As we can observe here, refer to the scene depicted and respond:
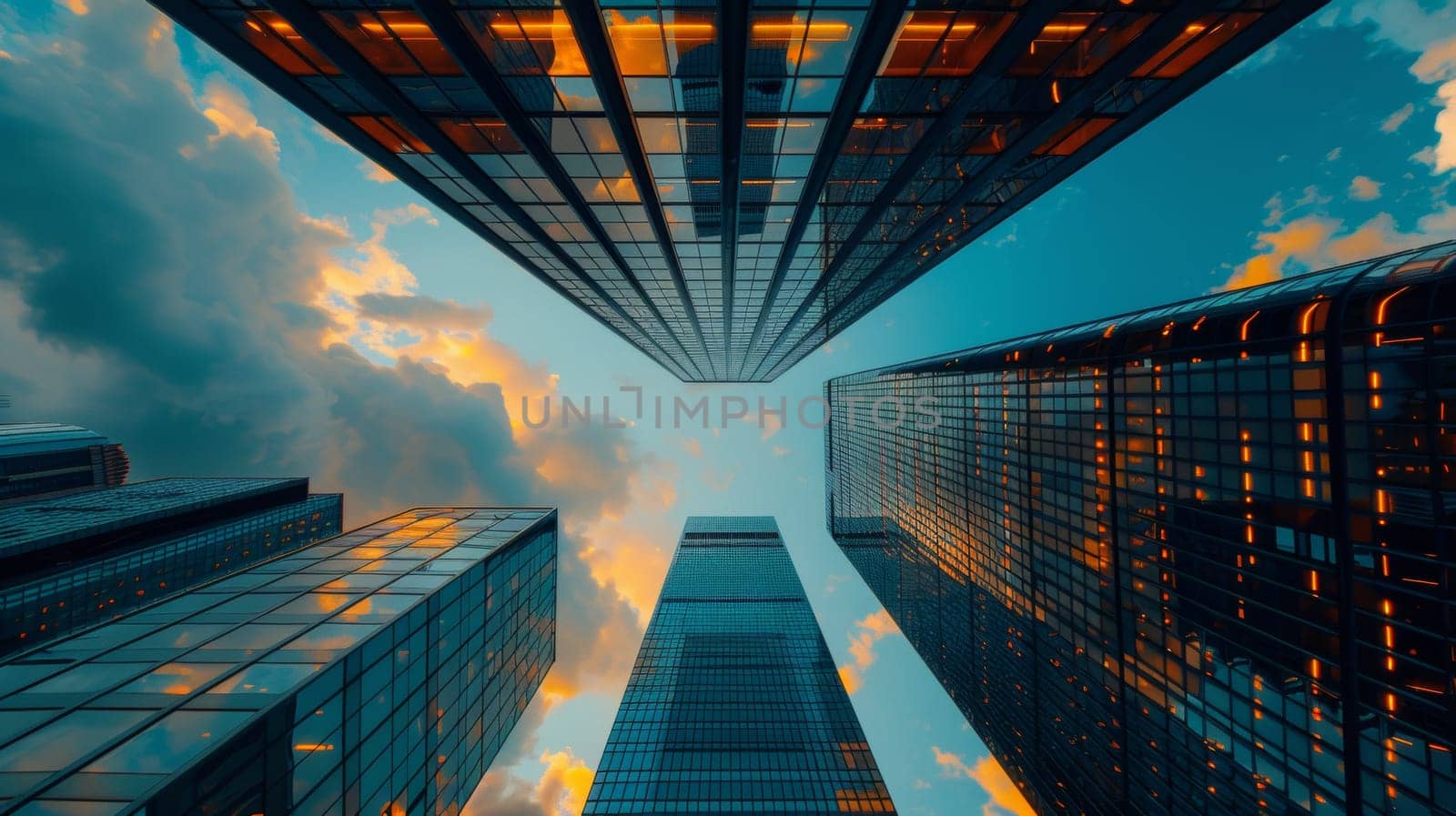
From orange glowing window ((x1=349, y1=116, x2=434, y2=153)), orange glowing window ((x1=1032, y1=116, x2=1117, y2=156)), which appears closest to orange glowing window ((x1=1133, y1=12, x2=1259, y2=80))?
orange glowing window ((x1=1032, y1=116, x2=1117, y2=156))

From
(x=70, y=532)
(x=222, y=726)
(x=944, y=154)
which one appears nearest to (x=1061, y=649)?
(x=944, y=154)

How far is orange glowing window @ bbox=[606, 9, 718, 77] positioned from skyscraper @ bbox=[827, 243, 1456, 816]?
83.4ft

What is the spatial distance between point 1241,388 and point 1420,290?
275 inches

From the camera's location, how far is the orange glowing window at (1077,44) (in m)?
13.1

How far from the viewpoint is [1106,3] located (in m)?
12.6

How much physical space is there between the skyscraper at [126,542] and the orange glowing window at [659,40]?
72.2 meters

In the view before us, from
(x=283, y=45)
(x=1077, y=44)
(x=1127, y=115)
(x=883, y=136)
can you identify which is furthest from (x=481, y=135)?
(x=1127, y=115)

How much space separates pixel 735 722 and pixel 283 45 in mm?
71894

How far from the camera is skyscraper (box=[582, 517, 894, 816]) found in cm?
4919

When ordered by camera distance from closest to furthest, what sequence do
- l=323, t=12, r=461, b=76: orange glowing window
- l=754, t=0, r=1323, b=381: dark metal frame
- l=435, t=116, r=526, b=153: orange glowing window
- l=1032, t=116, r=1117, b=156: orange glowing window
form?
l=323, t=12, r=461, b=76: orange glowing window → l=754, t=0, r=1323, b=381: dark metal frame → l=435, t=116, r=526, b=153: orange glowing window → l=1032, t=116, r=1117, b=156: orange glowing window

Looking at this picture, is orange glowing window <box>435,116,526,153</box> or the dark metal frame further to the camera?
orange glowing window <box>435,116,526,153</box>

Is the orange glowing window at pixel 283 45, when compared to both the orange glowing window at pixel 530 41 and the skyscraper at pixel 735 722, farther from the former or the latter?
the skyscraper at pixel 735 722

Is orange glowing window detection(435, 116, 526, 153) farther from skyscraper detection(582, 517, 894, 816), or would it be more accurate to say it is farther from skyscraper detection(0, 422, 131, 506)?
skyscraper detection(0, 422, 131, 506)

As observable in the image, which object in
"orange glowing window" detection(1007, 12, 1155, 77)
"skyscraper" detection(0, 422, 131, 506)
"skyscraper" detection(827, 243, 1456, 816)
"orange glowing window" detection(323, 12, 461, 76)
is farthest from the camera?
"skyscraper" detection(0, 422, 131, 506)
